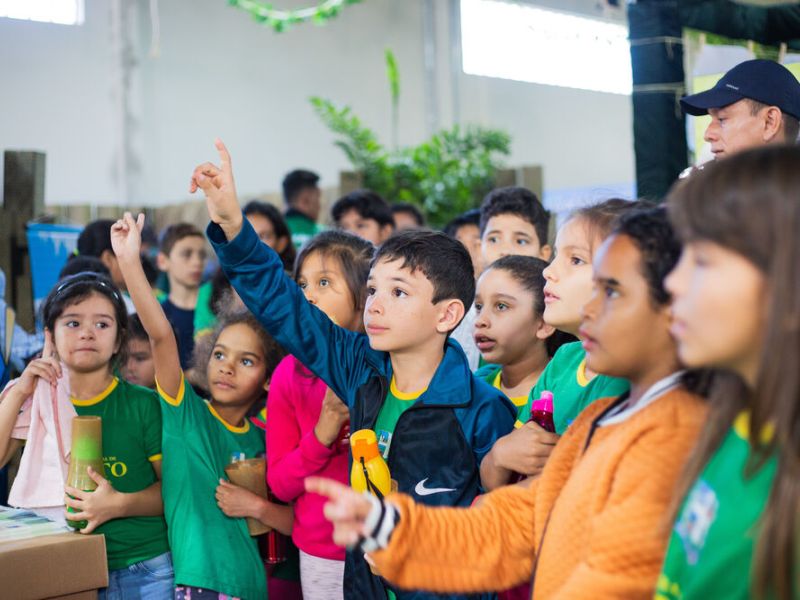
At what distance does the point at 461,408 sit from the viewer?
89.7 inches

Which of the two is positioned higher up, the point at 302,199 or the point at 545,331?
the point at 302,199

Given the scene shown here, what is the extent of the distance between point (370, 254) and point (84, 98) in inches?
276

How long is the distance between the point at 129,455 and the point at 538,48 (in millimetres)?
11257

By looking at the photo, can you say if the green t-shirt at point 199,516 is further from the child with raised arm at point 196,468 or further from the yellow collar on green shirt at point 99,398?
the yellow collar on green shirt at point 99,398

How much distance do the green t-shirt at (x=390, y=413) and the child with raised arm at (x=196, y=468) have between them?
0.68 metres

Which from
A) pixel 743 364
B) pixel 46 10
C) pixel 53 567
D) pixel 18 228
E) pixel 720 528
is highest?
pixel 46 10

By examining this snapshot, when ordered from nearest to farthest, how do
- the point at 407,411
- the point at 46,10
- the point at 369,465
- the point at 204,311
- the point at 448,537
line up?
the point at 448,537, the point at 369,465, the point at 407,411, the point at 204,311, the point at 46,10

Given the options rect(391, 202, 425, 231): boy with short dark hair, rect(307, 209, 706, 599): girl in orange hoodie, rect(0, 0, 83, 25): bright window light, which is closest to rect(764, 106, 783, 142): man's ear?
rect(307, 209, 706, 599): girl in orange hoodie

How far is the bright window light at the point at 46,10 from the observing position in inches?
339

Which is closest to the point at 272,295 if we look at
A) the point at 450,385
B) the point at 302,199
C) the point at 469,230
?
the point at 450,385

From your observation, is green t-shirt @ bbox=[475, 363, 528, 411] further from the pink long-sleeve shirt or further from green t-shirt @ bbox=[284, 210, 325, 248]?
green t-shirt @ bbox=[284, 210, 325, 248]

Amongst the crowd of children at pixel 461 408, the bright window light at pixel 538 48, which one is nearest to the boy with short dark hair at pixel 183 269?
the crowd of children at pixel 461 408

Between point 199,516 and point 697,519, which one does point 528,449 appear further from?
point 199,516

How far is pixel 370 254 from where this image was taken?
3023 mm
